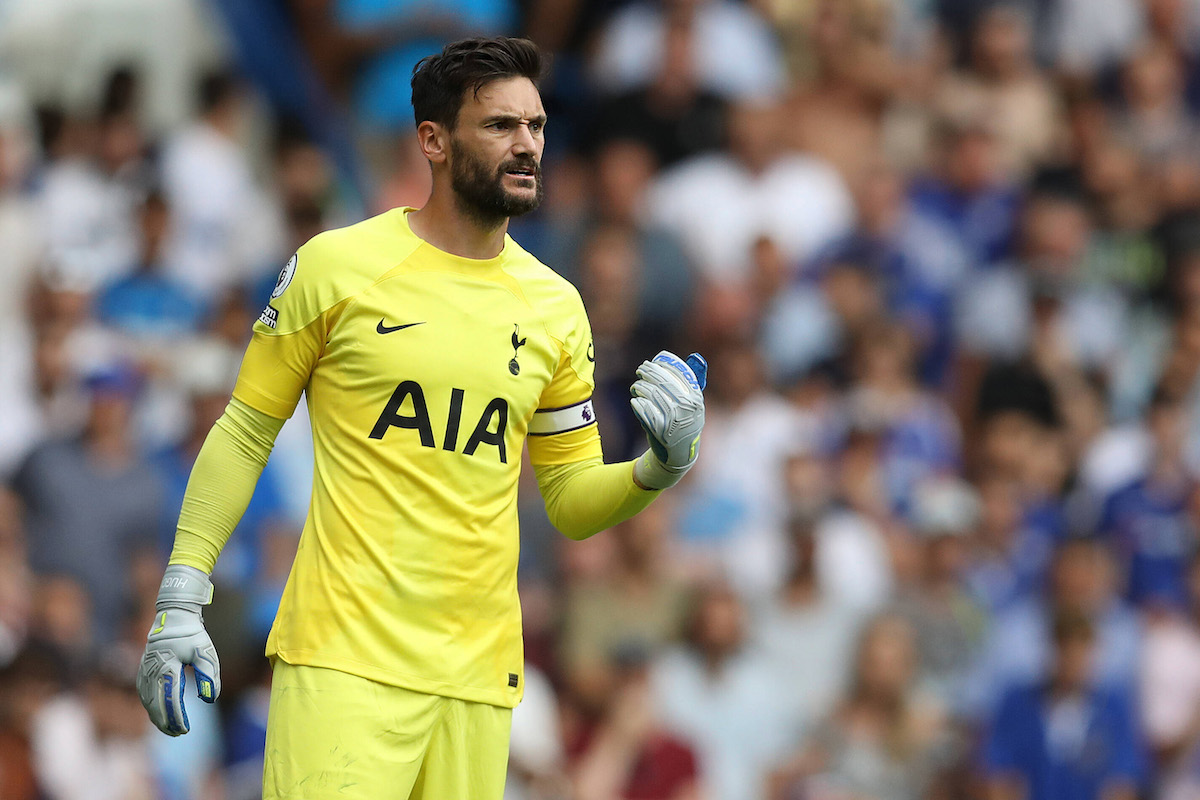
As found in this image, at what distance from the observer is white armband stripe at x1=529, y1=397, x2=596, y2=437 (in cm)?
545

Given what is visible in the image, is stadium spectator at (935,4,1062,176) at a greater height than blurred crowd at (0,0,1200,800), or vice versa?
stadium spectator at (935,4,1062,176)

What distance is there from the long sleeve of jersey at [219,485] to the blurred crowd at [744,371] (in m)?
3.83

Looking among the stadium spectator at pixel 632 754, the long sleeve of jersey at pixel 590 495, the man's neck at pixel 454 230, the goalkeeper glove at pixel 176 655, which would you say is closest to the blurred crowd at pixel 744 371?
the stadium spectator at pixel 632 754

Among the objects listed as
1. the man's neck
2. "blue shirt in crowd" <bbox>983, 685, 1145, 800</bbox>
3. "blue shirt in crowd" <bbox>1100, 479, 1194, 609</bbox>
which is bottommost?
"blue shirt in crowd" <bbox>983, 685, 1145, 800</bbox>

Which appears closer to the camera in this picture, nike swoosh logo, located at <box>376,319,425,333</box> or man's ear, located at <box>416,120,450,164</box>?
nike swoosh logo, located at <box>376,319,425,333</box>

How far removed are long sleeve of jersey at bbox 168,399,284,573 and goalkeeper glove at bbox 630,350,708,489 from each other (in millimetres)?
1017

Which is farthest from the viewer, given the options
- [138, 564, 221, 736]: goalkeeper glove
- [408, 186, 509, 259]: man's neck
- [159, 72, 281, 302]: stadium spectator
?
[159, 72, 281, 302]: stadium spectator

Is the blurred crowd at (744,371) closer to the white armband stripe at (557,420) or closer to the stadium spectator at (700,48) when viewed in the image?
the stadium spectator at (700,48)

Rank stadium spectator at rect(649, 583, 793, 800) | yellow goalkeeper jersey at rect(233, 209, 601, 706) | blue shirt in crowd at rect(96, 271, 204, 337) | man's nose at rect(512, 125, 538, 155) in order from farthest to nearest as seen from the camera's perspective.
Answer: blue shirt in crowd at rect(96, 271, 204, 337)
stadium spectator at rect(649, 583, 793, 800)
man's nose at rect(512, 125, 538, 155)
yellow goalkeeper jersey at rect(233, 209, 601, 706)

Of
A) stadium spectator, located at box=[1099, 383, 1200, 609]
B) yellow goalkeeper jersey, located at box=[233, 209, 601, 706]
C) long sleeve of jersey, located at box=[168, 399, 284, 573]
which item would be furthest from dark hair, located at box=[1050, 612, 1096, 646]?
long sleeve of jersey, located at box=[168, 399, 284, 573]

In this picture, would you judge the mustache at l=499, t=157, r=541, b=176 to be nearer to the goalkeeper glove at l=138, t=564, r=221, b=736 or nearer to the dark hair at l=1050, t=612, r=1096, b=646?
the goalkeeper glove at l=138, t=564, r=221, b=736

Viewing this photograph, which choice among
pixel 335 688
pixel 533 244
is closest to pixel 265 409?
pixel 335 688

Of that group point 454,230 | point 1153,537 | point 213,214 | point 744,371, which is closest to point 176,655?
point 454,230

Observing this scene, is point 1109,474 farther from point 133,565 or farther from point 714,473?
point 133,565
